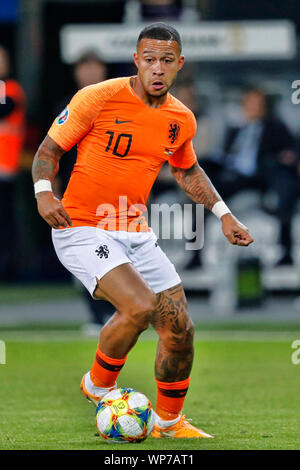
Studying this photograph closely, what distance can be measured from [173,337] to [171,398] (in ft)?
1.32

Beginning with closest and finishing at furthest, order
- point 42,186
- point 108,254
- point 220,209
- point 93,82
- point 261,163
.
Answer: point 42,186
point 108,254
point 220,209
point 93,82
point 261,163

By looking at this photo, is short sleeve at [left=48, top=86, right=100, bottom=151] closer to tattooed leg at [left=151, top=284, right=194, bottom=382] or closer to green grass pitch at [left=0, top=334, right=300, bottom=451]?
tattooed leg at [left=151, top=284, right=194, bottom=382]

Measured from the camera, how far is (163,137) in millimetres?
7074

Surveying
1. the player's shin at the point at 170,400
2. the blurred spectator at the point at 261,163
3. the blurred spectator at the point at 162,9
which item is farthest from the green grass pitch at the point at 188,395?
the blurred spectator at the point at 162,9

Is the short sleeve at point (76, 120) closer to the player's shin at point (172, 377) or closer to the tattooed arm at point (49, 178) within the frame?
the tattooed arm at point (49, 178)

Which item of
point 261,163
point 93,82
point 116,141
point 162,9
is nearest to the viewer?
point 116,141

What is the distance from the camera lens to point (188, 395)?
8.61 metres

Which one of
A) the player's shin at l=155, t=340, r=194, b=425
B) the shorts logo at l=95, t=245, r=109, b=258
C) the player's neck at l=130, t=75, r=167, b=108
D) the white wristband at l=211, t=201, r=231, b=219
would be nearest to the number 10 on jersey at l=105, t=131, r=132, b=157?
the player's neck at l=130, t=75, r=167, b=108

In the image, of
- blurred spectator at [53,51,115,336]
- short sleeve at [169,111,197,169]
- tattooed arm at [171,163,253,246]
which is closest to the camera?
short sleeve at [169,111,197,169]

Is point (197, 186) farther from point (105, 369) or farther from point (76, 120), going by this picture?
point (105, 369)

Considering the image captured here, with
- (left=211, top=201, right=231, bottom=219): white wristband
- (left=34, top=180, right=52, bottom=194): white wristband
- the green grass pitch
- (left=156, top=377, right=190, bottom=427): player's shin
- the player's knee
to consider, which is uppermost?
(left=34, top=180, right=52, bottom=194): white wristband

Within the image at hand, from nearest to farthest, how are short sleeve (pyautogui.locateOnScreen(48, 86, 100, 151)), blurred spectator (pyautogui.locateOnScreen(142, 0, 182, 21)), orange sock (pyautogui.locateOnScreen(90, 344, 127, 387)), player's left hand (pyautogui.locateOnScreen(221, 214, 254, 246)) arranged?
short sleeve (pyautogui.locateOnScreen(48, 86, 100, 151)) → orange sock (pyautogui.locateOnScreen(90, 344, 127, 387)) → player's left hand (pyautogui.locateOnScreen(221, 214, 254, 246)) → blurred spectator (pyautogui.locateOnScreen(142, 0, 182, 21))

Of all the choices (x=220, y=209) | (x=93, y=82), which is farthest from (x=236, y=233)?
(x=93, y=82)

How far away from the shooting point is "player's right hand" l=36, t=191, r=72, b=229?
21.3 ft
